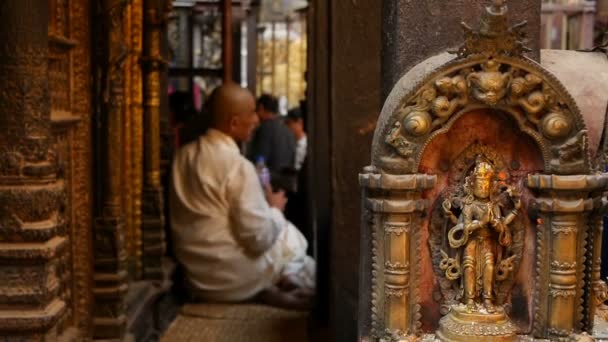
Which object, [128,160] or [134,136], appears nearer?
[128,160]

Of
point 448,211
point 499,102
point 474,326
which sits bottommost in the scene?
point 474,326

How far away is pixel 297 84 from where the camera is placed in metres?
13.9

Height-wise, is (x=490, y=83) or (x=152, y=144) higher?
(x=490, y=83)

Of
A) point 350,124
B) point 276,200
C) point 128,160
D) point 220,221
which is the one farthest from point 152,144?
point 350,124

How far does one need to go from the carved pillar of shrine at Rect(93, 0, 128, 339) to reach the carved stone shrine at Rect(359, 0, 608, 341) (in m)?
2.00

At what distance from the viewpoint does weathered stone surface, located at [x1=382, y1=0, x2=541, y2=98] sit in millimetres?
3457

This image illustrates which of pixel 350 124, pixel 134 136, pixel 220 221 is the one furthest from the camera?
pixel 220 221

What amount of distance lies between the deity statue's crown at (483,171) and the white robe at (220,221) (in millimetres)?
A: 3840

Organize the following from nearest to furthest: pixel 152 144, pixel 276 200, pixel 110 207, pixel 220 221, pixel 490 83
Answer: pixel 490 83 → pixel 110 207 → pixel 152 144 → pixel 220 221 → pixel 276 200

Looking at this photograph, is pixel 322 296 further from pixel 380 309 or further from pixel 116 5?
pixel 380 309

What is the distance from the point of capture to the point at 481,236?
3.14m

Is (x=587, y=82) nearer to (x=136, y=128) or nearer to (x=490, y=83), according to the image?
(x=490, y=83)

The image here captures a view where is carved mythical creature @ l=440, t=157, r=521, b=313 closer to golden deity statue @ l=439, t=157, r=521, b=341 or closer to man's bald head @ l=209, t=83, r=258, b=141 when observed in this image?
golden deity statue @ l=439, t=157, r=521, b=341

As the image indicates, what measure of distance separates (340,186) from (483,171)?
1.55 meters
